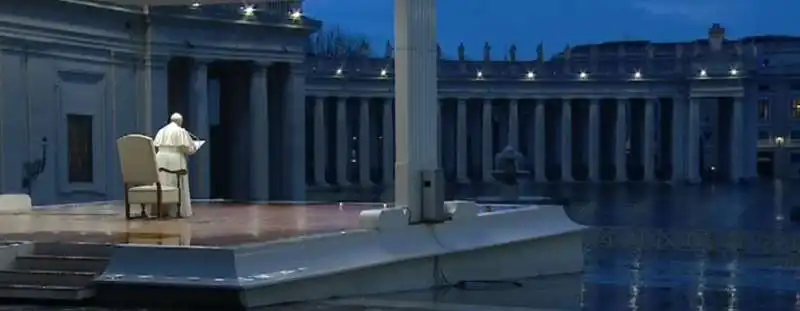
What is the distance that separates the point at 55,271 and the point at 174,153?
6549mm

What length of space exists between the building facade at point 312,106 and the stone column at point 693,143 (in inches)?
6.1

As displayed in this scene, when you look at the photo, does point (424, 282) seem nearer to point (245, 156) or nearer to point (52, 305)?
point (52, 305)

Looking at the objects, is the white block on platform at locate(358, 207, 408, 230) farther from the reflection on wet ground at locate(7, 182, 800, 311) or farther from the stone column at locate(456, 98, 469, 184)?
the stone column at locate(456, 98, 469, 184)

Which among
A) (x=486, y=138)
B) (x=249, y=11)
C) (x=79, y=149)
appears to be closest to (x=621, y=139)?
(x=486, y=138)

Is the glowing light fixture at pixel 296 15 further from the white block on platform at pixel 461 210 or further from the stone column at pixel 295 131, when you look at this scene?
the white block on platform at pixel 461 210

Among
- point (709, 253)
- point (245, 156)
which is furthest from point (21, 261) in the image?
point (245, 156)

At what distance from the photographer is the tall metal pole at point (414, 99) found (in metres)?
17.4

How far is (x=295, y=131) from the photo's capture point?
53031 mm

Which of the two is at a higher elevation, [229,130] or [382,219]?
[229,130]

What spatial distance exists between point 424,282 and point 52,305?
16.0 feet

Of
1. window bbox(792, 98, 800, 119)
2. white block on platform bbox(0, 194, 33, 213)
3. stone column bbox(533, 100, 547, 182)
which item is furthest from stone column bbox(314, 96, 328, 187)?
window bbox(792, 98, 800, 119)

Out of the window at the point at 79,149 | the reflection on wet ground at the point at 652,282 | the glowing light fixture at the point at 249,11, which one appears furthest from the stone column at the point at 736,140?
the reflection on wet ground at the point at 652,282

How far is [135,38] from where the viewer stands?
44375 mm

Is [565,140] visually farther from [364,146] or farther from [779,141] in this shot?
[779,141]
